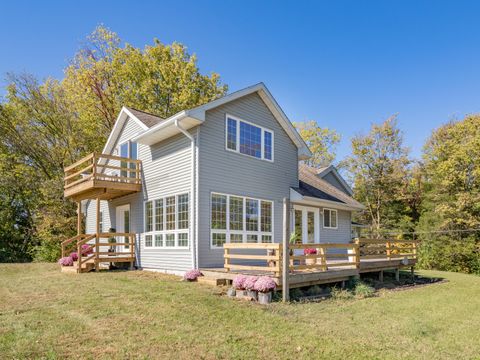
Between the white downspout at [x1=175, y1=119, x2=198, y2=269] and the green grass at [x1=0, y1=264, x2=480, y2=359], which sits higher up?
the white downspout at [x1=175, y1=119, x2=198, y2=269]

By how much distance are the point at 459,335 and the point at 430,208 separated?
21.4m

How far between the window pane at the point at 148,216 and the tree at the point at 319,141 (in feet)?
80.3

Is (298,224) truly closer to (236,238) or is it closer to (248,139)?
(236,238)

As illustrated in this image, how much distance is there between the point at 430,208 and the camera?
2566cm

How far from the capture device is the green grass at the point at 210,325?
5129mm

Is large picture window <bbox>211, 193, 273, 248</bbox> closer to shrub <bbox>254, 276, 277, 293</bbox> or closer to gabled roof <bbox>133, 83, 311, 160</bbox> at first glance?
gabled roof <bbox>133, 83, 311, 160</bbox>

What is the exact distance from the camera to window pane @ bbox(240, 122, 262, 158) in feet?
43.2

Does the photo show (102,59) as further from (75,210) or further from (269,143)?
(269,143)

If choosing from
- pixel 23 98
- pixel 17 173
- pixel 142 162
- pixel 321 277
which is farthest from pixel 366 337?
pixel 23 98

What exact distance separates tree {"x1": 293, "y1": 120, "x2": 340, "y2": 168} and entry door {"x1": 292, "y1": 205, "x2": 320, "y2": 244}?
65.0 feet

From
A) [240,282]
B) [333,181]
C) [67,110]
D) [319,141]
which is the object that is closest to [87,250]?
[240,282]

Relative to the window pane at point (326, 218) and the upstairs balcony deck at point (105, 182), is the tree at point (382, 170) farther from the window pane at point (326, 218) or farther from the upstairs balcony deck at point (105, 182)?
the upstairs balcony deck at point (105, 182)

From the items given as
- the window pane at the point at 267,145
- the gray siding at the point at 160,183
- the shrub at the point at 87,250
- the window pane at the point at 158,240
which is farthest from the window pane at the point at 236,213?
the shrub at the point at 87,250

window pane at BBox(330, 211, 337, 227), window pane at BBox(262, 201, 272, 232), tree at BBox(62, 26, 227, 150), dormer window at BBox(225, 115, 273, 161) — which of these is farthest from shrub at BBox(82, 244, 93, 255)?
tree at BBox(62, 26, 227, 150)
